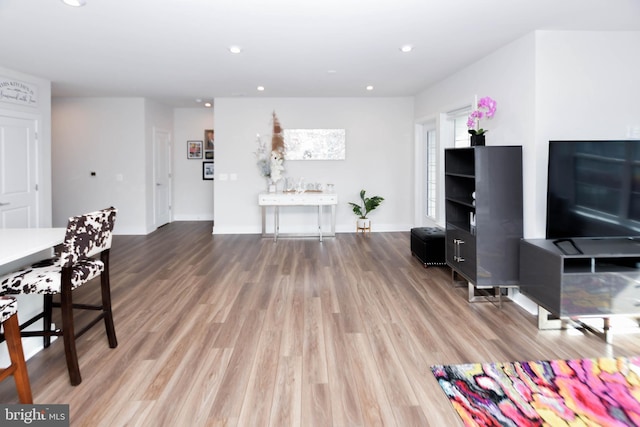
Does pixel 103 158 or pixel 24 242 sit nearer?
pixel 24 242

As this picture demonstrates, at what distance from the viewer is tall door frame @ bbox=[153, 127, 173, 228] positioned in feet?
25.2

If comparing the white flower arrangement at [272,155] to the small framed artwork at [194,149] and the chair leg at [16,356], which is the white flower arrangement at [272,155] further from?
the chair leg at [16,356]

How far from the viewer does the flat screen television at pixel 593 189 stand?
9.47 ft

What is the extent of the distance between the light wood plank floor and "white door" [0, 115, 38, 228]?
1.56m

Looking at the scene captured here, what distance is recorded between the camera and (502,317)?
128 inches

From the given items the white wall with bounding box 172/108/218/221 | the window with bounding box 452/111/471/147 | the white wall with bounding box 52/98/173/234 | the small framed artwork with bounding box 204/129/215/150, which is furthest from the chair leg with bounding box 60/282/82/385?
the small framed artwork with bounding box 204/129/215/150

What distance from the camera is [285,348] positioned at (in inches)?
106

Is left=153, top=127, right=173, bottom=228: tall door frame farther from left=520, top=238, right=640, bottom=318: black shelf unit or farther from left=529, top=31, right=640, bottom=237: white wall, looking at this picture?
left=520, top=238, right=640, bottom=318: black shelf unit

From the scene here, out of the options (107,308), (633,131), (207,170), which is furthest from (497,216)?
→ (207,170)

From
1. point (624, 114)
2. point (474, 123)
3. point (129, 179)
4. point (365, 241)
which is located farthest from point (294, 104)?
point (624, 114)

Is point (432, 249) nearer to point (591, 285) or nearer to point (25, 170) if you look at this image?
point (591, 285)

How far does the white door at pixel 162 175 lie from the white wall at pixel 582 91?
651 centimetres

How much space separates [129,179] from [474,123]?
5.81m

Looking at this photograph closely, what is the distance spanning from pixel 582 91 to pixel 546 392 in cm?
252
